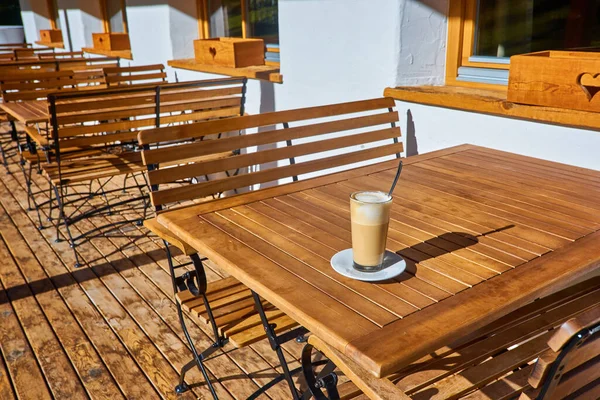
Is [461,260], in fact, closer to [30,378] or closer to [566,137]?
[566,137]

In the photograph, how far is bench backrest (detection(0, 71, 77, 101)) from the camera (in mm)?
4594

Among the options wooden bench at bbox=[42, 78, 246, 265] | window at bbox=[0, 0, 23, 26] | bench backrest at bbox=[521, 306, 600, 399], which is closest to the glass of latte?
bench backrest at bbox=[521, 306, 600, 399]

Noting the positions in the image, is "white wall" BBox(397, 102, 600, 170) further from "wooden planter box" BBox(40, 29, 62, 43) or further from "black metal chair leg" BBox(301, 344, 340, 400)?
"wooden planter box" BBox(40, 29, 62, 43)

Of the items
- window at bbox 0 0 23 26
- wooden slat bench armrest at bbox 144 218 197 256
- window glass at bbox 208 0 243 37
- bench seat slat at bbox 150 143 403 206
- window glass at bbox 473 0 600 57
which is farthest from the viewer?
window at bbox 0 0 23 26

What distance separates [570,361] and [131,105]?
3.05m

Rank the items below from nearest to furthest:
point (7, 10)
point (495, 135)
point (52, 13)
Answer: point (495, 135)
point (52, 13)
point (7, 10)

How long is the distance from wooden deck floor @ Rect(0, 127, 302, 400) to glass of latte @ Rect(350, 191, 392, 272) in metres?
1.05

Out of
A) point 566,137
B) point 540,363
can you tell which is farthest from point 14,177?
point 540,363

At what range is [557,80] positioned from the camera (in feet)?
6.91

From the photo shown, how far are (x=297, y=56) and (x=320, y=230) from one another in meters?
2.15

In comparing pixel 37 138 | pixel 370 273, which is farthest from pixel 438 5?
pixel 37 138

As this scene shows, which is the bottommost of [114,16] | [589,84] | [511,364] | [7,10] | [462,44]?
[511,364]

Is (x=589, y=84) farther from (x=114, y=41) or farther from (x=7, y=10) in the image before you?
(x=7, y=10)

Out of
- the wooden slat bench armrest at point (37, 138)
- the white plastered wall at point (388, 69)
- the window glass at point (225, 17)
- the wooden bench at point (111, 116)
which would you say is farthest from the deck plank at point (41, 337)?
the window glass at point (225, 17)
